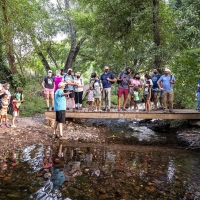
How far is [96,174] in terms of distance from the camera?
5.69 meters

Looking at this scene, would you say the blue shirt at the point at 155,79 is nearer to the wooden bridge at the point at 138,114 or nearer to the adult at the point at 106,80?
the wooden bridge at the point at 138,114

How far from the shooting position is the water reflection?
4688 millimetres

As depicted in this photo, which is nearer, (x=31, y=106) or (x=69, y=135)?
(x=69, y=135)

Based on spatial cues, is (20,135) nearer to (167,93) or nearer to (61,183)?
(61,183)

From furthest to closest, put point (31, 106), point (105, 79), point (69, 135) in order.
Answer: point (31, 106)
point (105, 79)
point (69, 135)

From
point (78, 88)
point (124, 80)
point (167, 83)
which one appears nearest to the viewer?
point (167, 83)

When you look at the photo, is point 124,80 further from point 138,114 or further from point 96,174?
point 96,174

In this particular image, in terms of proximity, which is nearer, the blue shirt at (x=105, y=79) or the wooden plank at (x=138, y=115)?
the blue shirt at (x=105, y=79)

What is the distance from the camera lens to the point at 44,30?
19516mm

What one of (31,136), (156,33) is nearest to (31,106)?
(31,136)

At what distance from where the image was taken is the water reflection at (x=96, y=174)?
4.69 m

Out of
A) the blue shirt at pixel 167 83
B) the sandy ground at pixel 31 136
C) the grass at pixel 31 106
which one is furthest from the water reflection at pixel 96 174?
the grass at pixel 31 106

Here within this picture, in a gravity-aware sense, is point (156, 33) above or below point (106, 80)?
above

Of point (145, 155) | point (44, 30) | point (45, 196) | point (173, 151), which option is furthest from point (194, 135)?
point (44, 30)
